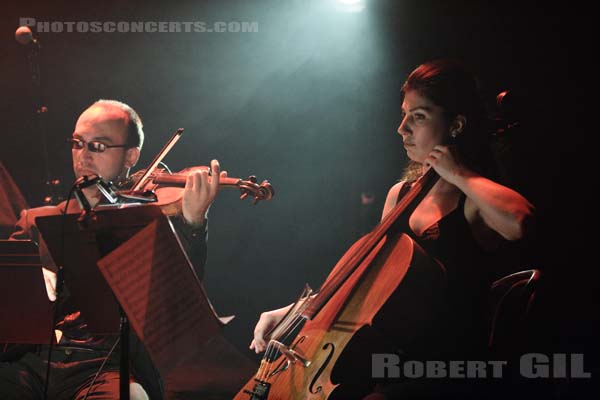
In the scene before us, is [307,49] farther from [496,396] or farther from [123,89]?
[496,396]

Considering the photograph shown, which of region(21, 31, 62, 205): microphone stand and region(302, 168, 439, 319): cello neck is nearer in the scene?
region(302, 168, 439, 319): cello neck

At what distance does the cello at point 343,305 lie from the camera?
89.2 inches

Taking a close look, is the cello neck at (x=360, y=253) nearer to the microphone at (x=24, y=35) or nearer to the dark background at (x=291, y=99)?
the dark background at (x=291, y=99)

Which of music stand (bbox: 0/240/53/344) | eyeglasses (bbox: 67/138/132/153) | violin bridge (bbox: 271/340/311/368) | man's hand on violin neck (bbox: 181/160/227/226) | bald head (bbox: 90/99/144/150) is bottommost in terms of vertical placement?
violin bridge (bbox: 271/340/311/368)

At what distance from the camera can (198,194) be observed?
2982 millimetres

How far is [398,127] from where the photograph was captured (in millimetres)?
3258

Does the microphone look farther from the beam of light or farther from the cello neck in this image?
the cello neck

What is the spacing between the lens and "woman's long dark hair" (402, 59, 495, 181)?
9.01 feet

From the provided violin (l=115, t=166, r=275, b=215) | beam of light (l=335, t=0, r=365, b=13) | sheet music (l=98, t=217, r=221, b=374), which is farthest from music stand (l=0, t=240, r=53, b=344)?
beam of light (l=335, t=0, r=365, b=13)

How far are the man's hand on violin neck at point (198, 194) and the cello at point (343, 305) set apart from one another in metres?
0.75

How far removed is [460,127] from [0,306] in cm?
211

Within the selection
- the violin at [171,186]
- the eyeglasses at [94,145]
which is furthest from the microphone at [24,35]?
the violin at [171,186]

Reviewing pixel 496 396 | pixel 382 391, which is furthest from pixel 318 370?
pixel 496 396

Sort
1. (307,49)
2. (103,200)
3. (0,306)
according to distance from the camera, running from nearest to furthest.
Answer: (0,306)
(103,200)
(307,49)
